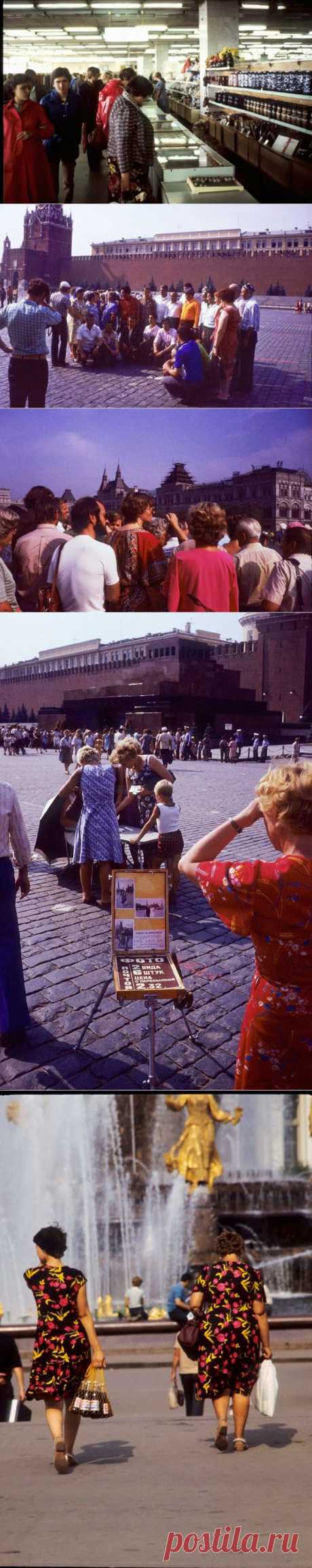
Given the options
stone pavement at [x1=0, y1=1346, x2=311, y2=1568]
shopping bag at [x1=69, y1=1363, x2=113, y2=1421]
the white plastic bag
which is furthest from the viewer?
the white plastic bag

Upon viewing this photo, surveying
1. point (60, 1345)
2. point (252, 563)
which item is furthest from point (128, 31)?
point (60, 1345)

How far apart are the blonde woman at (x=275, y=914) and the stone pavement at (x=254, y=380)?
1.43 m

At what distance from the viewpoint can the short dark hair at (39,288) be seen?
18.5ft

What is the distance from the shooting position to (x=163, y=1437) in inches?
213

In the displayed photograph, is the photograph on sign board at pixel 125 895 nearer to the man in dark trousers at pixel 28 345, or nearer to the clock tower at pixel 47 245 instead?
the man in dark trousers at pixel 28 345

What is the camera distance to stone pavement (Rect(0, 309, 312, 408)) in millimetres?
5590

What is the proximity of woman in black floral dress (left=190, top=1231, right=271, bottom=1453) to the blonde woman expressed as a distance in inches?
30.9

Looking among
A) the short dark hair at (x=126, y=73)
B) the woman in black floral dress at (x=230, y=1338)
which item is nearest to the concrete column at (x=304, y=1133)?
the woman in black floral dress at (x=230, y=1338)

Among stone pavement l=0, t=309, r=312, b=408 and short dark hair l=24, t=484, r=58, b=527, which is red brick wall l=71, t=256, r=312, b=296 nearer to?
stone pavement l=0, t=309, r=312, b=408

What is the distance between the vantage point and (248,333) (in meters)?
5.69

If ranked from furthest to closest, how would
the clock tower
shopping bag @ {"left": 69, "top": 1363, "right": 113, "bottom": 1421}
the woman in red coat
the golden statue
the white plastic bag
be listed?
the golden statue, the woman in red coat, the clock tower, the white plastic bag, shopping bag @ {"left": 69, "top": 1363, "right": 113, "bottom": 1421}

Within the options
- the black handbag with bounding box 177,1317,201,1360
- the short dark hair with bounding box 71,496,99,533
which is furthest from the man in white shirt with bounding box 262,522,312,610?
the black handbag with bounding box 177,1317,201,1360

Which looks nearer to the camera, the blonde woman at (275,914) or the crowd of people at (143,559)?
the blonde woman at (275,914)

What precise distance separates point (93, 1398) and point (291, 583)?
9.79ft
